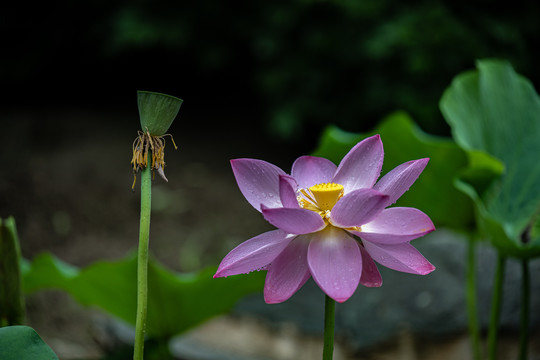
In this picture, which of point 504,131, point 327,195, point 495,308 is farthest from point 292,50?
point 327,195

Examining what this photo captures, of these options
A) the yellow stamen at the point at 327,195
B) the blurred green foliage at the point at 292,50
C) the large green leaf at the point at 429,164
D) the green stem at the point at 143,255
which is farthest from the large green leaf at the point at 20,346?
the blurred green foliage at the point at 292,50

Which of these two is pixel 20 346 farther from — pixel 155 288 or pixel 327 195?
pixel 155 288

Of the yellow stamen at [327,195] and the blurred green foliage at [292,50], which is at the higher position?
the blurred green foliage at [292,50]

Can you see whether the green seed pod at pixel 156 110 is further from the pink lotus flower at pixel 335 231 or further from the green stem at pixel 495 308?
the green stem at pixel 495 308

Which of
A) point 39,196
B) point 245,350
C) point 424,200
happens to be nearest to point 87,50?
point 39,196

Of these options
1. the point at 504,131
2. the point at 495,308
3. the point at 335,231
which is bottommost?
the point at 495,308

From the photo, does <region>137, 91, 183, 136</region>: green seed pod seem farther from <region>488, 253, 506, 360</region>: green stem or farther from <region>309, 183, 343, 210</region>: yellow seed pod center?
<region>488, 253, 506, 360</region>: green stem

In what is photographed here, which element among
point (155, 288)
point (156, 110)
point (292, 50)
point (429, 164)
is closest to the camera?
point (156, 110)
